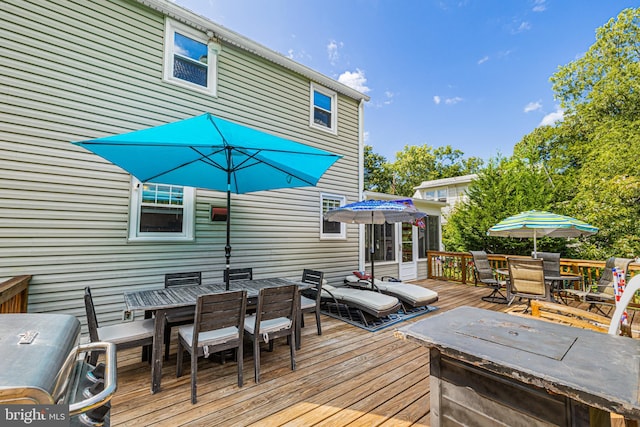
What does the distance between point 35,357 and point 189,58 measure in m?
5.23

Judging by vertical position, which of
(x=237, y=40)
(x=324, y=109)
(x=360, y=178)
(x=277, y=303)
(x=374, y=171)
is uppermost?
(x=374, y=171)

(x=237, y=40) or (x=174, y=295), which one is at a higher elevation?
(x=237, y=40)

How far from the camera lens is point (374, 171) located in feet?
69.1

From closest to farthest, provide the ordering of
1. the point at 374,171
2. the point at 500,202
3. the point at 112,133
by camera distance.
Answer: the point at 112,133 < the point at 500,202 < the point at 374,171

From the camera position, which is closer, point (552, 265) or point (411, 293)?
point (411, 293)

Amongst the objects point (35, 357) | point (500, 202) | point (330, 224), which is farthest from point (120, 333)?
point (500, 202)

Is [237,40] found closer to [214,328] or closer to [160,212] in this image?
[160,212]

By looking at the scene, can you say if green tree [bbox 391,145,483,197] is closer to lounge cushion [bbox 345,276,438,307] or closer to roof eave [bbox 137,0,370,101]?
roof eave [bbox 137,0,370,101]

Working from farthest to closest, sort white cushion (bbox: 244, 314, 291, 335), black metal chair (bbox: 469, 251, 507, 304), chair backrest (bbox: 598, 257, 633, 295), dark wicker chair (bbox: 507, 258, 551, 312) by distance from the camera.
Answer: black metal chair (bbox: 469, 251, 507, 304) → dark wicker chair (bbox: 507, 258, 551, 312) → chair backrest (bbox: 598, 257, 633, 295) → white cushion (bbox: 244, 314, 291, 335)

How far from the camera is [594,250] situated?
33.1ft

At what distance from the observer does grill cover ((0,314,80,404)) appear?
87 centimetres

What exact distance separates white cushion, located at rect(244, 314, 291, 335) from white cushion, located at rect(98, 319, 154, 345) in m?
1.01

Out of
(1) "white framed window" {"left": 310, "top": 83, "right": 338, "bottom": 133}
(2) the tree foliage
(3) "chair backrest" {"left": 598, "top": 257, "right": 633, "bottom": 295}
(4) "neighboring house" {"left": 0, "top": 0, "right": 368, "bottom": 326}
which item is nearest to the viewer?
(4) "neighboring house" {"left": 0, "top": 0, "right": 368, "bottom": 326}

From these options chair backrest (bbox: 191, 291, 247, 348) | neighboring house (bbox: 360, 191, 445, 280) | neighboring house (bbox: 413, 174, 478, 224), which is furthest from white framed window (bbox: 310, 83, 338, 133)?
neighboring house (bbox: 413, 174, 478, 224)
